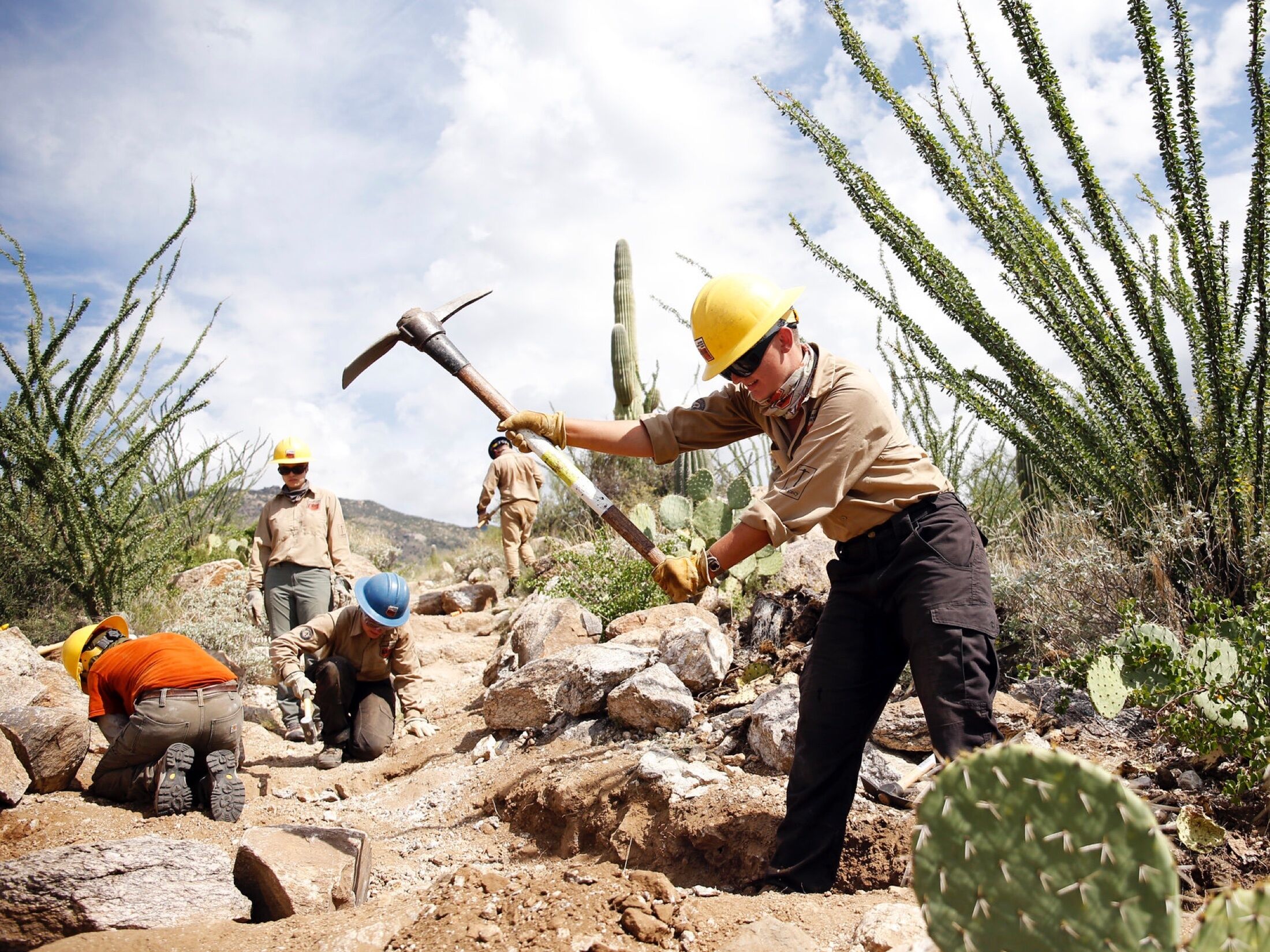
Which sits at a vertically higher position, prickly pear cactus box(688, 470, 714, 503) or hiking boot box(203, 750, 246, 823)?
prickly pear cactus box(688, 470, 714, 503)

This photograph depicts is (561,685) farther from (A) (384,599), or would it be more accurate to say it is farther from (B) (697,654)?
(A) (384,599)

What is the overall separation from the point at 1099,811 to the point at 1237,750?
7.74ft

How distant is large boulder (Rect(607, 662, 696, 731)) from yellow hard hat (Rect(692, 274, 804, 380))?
2190mm

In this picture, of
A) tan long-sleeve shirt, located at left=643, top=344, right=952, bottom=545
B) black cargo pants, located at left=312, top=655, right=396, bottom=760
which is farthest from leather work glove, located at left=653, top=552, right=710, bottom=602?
black cargo pants, located at left=312, top=655, right=396, bottom=760

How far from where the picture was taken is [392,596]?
550cm

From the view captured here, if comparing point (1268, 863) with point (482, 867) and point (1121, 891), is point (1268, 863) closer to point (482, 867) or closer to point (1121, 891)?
point (1121, 891)

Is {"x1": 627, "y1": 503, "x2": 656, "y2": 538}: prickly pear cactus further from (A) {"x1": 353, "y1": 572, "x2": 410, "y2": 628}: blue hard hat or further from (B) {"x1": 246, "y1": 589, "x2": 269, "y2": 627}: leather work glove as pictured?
Result: (B) {"x1": 246, "y1": 589, "x2": 269, "y2": 627}: leather work glove

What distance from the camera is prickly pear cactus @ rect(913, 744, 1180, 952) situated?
135 cm

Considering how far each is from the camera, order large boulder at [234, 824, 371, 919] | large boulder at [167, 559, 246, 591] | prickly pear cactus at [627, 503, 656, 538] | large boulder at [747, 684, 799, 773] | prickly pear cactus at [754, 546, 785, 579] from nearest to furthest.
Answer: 1. large boulder at [234, 824, 371, 919]
2. large boulder at [747, 684, 799, 773]
3. prickly pear cactus at [754, 546, 785, 579]
4. prickly pear cactus at [627, 503, 656, 538]
5. large boulder at [167, 559, 246, 591]

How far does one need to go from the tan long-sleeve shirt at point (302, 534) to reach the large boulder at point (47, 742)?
73.6 inches

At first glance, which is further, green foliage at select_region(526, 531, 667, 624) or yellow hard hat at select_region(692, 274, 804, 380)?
green foliage at select_region(526, 531, 667, 624)

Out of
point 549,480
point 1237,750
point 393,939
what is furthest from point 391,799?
point 549,480

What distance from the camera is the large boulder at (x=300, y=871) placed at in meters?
3.33

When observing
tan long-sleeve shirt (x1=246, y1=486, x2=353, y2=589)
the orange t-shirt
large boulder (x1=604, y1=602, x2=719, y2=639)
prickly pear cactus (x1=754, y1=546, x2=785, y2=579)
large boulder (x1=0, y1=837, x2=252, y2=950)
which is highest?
tan long-sleeve shirt (x1=246, y1=486, x2=353, y2=589)
